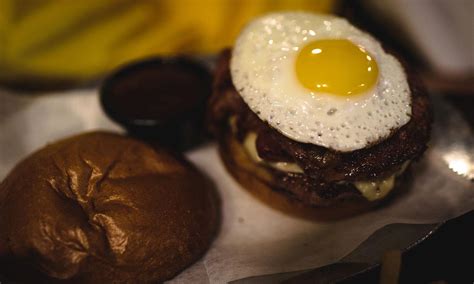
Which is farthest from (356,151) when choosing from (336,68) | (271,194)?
(271,194)

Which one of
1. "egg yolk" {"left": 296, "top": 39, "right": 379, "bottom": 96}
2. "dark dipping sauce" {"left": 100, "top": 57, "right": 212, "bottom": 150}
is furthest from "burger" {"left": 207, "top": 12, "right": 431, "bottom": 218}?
"dark dipping sauce" {"left": 100, "top": 57, "right": 212, "bottom": 150}

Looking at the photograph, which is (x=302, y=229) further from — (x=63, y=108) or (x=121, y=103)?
(x=63, y=108)

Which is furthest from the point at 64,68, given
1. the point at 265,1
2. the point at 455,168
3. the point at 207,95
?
the point at 455,168

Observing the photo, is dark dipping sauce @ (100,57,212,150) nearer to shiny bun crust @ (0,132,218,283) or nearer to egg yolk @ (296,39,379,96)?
shiny bun crust @ (0,132,218,283)

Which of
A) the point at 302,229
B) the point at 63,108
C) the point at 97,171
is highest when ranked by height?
the point at 97,171

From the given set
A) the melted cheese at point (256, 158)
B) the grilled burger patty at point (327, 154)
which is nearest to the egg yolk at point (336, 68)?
the grilled burger patty at point (327, 154)

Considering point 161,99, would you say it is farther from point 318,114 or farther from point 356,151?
point 356,151
